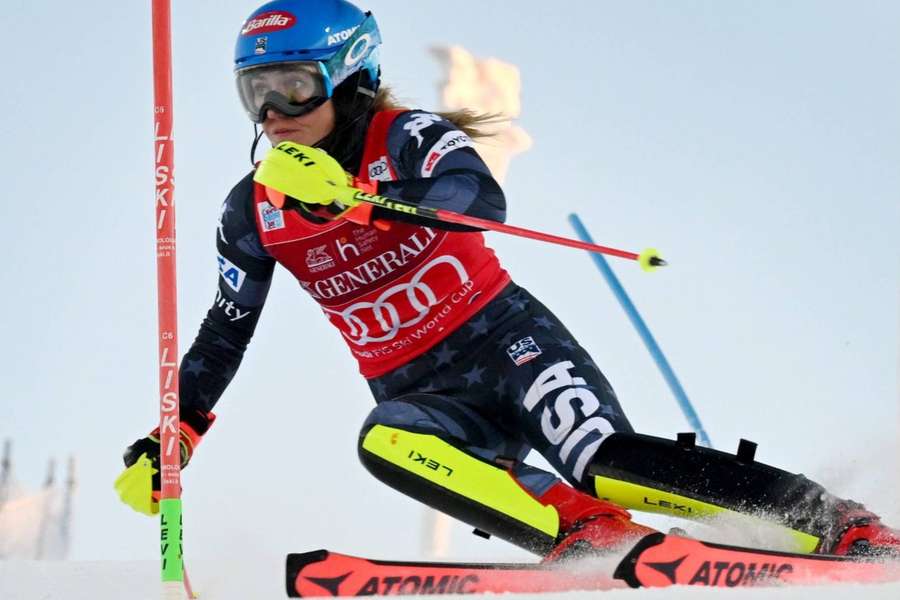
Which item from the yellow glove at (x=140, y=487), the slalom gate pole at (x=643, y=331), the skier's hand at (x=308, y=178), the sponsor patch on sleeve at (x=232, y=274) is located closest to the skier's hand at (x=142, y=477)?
the yellow glove at (x=140, y=487)

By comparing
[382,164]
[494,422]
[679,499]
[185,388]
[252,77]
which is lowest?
[679,499]

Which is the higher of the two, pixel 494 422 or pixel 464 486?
pixel 494 422

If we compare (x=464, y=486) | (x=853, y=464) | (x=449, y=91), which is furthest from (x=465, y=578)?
(x=449, y=91)

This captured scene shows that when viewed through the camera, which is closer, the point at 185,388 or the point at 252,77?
Answer: the point at 252,77

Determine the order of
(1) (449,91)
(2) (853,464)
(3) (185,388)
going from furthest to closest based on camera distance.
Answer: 1. (1) (449,91)
2. (3) (185,388)
3. (2) (853,464)

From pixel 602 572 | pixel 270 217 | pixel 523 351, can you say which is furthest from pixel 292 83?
pixel 602 572

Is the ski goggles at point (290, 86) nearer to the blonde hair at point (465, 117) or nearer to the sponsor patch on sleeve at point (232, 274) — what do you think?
the blonde hair at point (465, 117)

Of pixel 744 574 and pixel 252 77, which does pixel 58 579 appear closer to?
pixel 252 77

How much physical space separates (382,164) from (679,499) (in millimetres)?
1278

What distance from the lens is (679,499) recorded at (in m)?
2.99

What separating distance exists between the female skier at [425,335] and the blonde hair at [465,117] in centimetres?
1

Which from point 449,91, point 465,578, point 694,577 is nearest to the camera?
point 694,577

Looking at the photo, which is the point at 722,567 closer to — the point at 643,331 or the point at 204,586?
the point at 204,586

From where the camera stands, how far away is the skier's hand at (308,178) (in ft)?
9.67
